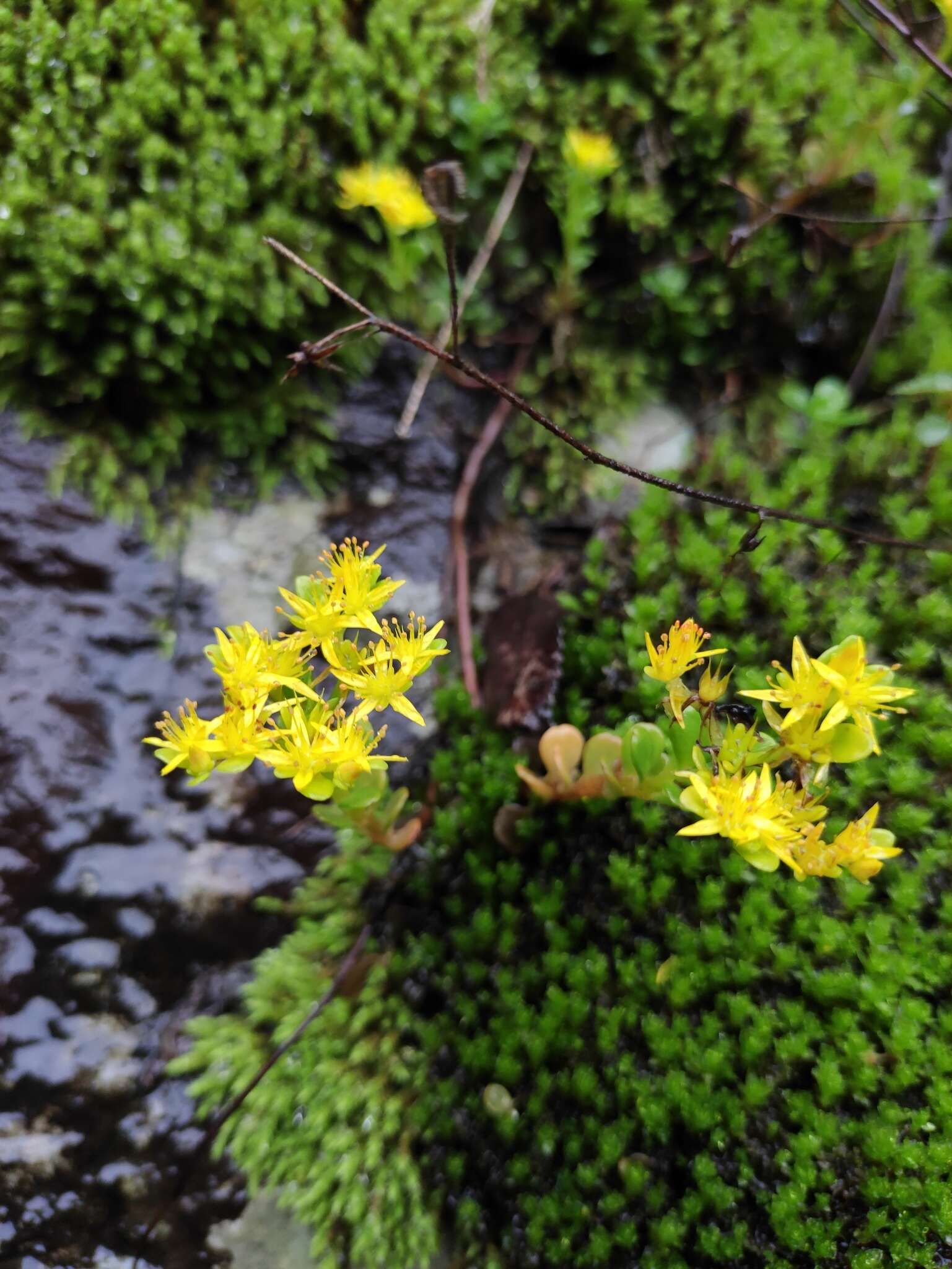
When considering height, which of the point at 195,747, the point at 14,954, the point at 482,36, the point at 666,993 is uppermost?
the point at 482,36

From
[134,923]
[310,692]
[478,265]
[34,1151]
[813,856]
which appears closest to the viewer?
[813,856]

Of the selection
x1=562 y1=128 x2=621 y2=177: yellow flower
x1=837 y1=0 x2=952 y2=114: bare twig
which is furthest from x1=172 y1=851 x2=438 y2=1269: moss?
x1=837 y1=0 x2=952 y2=114: bare twig

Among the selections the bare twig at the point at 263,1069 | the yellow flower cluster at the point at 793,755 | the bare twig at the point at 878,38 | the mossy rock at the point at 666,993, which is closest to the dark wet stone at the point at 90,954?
the mossy rock at the point at 666,993

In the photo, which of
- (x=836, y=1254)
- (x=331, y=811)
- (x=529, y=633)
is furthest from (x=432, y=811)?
(x=836, y=1254)

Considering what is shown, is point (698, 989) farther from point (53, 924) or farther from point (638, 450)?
point (638, 450)

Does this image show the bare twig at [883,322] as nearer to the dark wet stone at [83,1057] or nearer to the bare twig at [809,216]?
the bare twig at [809,216]

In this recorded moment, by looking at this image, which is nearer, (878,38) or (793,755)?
(793,755)

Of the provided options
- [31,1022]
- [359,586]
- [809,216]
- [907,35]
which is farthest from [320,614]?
[809,216]

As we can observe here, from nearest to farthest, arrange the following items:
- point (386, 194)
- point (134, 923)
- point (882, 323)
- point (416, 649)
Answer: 1. point (416, 649)
2. point (134, 923)
3. point (386, 194)
4. point (882, 323)
